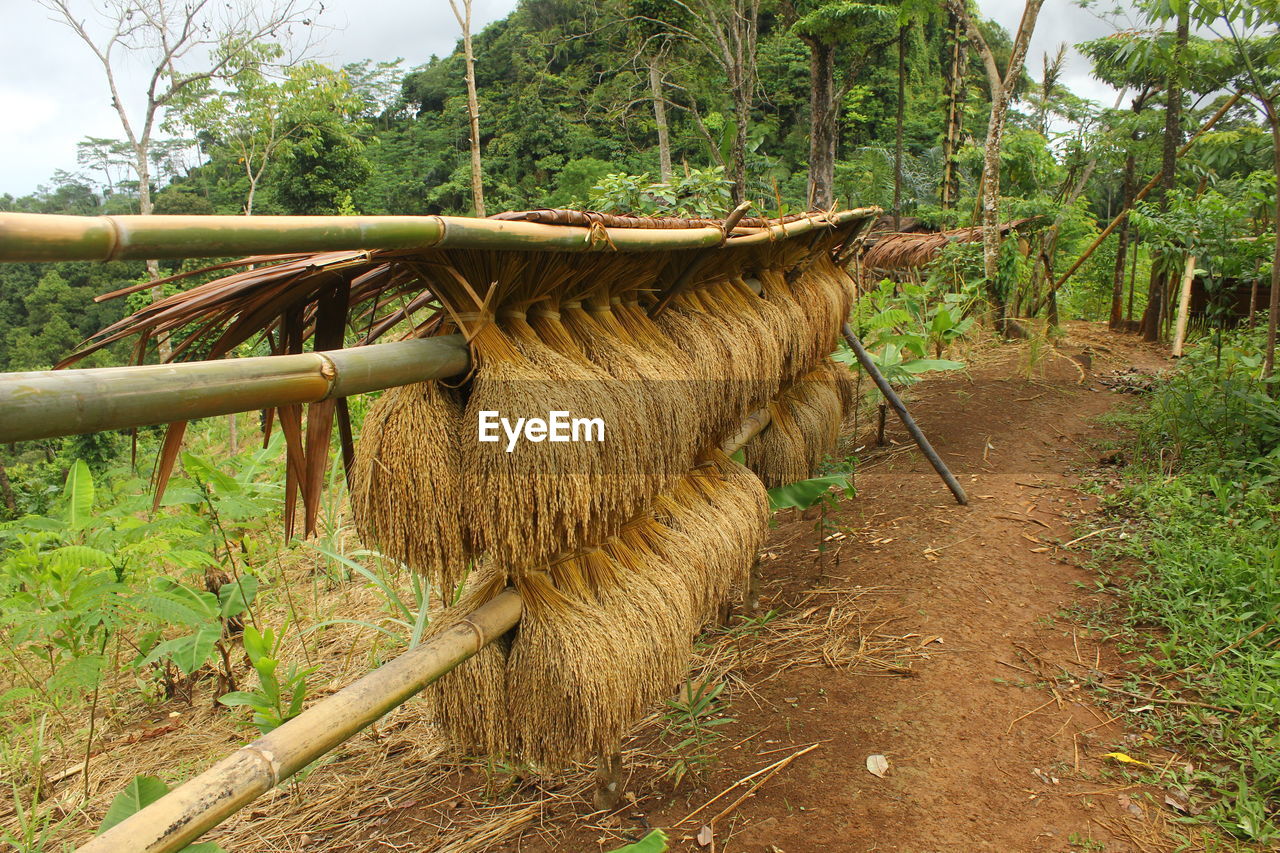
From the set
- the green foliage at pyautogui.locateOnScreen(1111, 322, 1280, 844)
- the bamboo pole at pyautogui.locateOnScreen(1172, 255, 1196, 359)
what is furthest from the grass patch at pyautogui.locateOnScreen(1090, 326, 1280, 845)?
the bamboo pole at pyautogui.locateOnScreen(1172, 255, 1196, 359)

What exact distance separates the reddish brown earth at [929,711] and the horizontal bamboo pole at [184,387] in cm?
148

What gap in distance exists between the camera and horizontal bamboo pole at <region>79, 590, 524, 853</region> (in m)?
1.06

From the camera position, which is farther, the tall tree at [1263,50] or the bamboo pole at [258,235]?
the tall tree at [1263,50]

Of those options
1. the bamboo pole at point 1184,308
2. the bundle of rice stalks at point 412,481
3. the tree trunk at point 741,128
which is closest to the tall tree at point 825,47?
the tree trunk at point 741,128

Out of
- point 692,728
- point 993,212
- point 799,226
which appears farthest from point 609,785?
point 993,212

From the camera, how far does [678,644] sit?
2094 millimetres

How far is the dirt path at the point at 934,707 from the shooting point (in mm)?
2158

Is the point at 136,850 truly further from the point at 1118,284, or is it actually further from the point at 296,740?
the point at 1118,284

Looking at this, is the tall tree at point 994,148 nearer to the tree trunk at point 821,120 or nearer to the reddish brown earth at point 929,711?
the reddish brown earth at point 929,711

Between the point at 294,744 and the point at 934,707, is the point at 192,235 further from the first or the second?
the point at 934,707

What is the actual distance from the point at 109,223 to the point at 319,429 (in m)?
0.56

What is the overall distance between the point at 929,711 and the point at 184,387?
2563mm

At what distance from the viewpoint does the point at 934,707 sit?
269cm

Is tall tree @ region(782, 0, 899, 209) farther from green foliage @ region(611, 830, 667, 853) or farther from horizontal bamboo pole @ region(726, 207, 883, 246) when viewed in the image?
green foliage @ region(611, 830, 667, 853)
